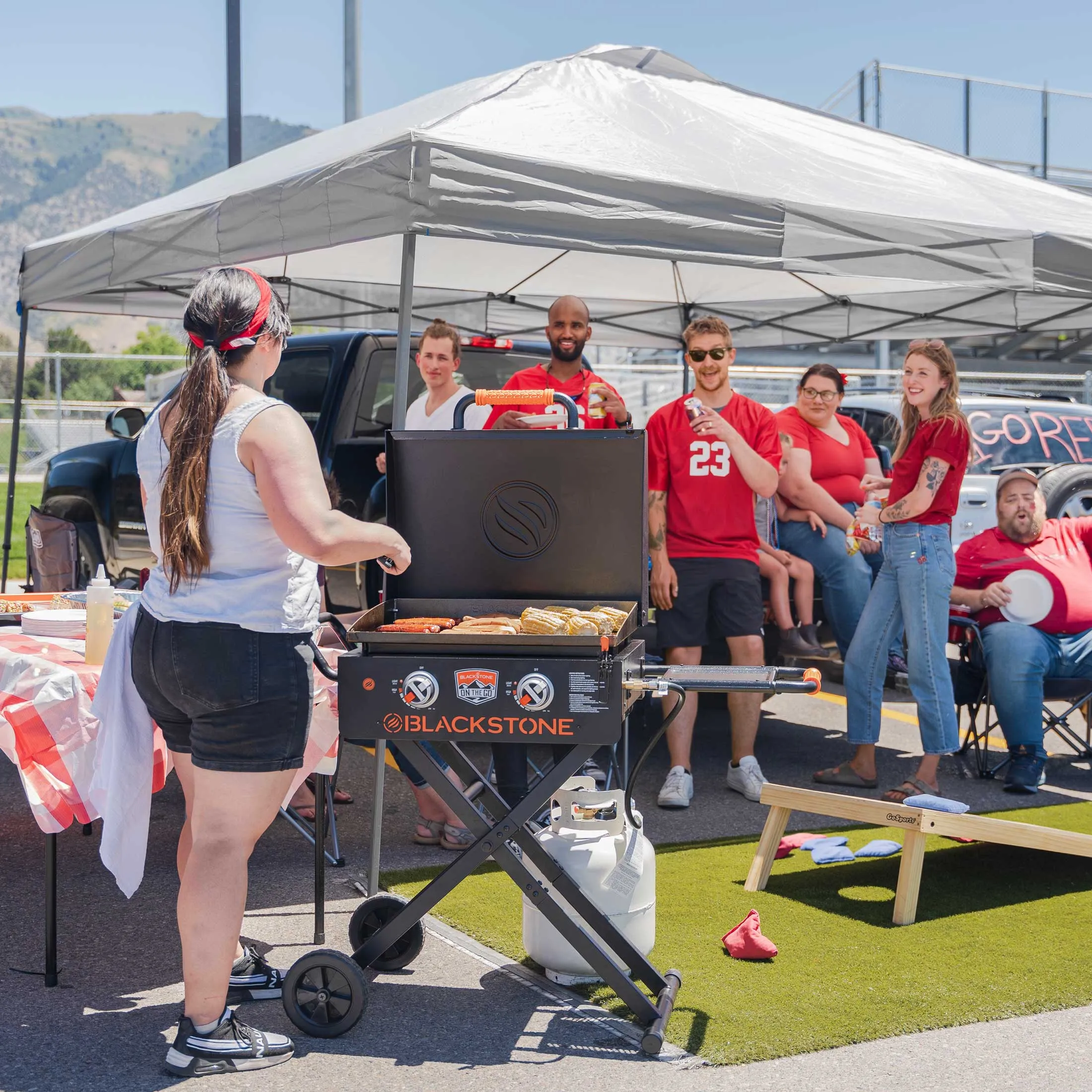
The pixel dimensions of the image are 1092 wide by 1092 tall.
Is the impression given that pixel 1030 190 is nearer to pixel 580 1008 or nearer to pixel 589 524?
pixel 589 524

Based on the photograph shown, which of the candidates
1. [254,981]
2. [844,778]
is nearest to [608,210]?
[844,778]

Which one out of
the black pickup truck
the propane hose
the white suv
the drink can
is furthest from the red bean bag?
the white suv

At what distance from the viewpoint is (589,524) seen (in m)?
3.83

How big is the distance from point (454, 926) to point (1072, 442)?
790 centimetres

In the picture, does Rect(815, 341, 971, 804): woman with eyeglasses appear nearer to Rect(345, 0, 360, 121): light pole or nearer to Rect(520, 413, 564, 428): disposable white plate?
Rect(520, 413, 564, 428): disposable white plate

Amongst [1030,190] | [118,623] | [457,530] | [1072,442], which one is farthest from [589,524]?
[1072,442]

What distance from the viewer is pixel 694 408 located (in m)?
5.84

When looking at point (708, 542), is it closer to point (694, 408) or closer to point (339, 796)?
point (694, 408)

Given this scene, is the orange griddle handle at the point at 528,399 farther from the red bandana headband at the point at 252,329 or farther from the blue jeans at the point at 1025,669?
the blue jeans at the point at 1025,669

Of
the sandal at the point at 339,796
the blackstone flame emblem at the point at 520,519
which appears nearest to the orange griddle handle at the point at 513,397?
the blackstone flame emblem at the point at 520,519

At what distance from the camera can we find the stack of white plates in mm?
4574

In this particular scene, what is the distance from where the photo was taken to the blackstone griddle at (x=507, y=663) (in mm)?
3314

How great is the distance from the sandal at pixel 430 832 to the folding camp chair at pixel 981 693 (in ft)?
8.73

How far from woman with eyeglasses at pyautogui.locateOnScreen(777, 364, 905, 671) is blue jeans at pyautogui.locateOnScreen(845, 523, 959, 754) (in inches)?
27.9
